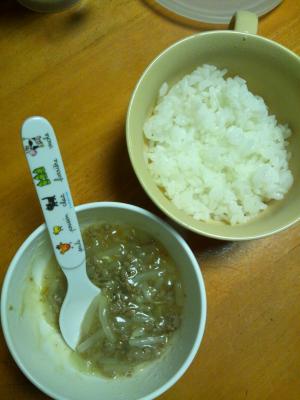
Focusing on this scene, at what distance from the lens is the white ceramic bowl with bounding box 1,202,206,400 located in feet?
2.90

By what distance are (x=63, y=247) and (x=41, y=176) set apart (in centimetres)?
16

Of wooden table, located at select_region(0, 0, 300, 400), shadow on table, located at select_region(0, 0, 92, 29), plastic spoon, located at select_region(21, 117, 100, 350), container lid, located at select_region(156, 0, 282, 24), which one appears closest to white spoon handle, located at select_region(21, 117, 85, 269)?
plastic spoon, located at select_region(21, 117, 100, 350)

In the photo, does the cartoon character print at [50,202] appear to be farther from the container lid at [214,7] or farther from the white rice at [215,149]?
the container lid at [214,7]

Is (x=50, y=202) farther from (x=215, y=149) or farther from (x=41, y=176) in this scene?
(x=215, y=149)

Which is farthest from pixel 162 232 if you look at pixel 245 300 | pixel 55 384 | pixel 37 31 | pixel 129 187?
pixel 37 31

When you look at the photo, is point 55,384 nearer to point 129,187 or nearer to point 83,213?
point 83,213

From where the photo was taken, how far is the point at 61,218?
89 cm

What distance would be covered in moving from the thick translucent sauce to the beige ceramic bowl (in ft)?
0.50

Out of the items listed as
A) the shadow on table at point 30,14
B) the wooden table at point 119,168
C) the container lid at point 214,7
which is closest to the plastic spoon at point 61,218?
the wooden table at point 119,168

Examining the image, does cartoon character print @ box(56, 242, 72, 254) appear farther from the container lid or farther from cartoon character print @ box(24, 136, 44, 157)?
the container lid

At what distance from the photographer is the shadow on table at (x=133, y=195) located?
104 cm

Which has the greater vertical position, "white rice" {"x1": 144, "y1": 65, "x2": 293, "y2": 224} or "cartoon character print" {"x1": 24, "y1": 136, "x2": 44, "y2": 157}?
"cartoon character print" {"x1": 24, "y1": 136, "x2": 44, "y2": 157}

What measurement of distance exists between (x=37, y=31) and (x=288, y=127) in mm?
655

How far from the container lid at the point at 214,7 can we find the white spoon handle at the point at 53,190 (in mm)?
542
